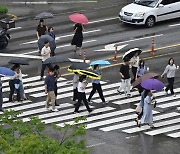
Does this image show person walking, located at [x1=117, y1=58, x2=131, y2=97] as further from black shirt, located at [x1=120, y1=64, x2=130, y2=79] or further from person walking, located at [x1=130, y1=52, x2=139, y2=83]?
person walking, located at [x1=130, y1=52, x2=139, y2=83]

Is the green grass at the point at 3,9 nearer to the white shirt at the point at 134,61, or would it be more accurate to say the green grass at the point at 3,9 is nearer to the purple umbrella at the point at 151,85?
the white shirt at the point at 134,61

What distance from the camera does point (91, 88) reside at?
27.1 m

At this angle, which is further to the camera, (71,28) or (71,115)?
(71,28)

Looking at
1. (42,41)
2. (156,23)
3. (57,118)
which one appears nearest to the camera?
(57,118)

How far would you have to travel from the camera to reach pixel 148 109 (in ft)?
76.1

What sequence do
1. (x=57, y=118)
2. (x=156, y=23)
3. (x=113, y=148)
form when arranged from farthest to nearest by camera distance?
(x=156, y=23) → (x=57, y=118) → (x=113, y=148)

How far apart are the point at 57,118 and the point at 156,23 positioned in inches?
510

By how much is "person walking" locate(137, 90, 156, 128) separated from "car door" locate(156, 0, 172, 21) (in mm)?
12841

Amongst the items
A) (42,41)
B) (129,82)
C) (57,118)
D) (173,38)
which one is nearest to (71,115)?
(57,118)

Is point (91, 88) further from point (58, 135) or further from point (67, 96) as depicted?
point (58, 135)

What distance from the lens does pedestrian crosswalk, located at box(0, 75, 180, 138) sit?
923 inches

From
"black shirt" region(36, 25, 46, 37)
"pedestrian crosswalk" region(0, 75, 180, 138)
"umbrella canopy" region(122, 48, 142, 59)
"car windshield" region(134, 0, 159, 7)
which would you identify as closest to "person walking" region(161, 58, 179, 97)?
"pedestrian crosswalk" region(0, 75, 180, 138)

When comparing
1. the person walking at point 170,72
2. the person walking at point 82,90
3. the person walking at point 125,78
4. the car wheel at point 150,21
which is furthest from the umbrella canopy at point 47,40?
the car wheel at point 150,21

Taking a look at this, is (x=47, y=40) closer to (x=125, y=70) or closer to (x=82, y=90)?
(x=125, y=70)
